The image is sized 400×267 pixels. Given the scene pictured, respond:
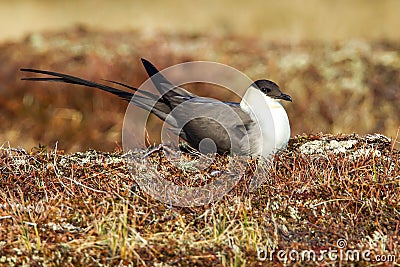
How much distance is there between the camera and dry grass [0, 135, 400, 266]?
3.39 m

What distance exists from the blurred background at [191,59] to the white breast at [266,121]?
11.1 ft

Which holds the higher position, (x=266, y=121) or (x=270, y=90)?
(x=270, y=90)

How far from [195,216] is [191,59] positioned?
321 inches

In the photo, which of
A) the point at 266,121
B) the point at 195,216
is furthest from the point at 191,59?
the point at 195,216

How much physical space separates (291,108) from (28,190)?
7.32 m

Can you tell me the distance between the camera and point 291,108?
10.9m

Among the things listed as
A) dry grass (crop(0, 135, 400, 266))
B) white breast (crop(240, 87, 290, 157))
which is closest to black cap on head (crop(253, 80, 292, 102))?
white breast (crop(240, 87, 290, 157))

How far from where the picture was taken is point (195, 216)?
12.3ft

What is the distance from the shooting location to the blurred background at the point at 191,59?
10227 mm

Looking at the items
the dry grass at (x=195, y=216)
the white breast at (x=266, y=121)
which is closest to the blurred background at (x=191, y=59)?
the white breast at (x=266, y=121)

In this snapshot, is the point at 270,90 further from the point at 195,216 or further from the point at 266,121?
the point at 195,216

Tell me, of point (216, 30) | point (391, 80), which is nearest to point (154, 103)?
point (391, 80)

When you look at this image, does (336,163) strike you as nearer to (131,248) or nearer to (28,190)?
(131,248)

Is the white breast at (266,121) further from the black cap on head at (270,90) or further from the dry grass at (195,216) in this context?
the dry grass at (195,216)
